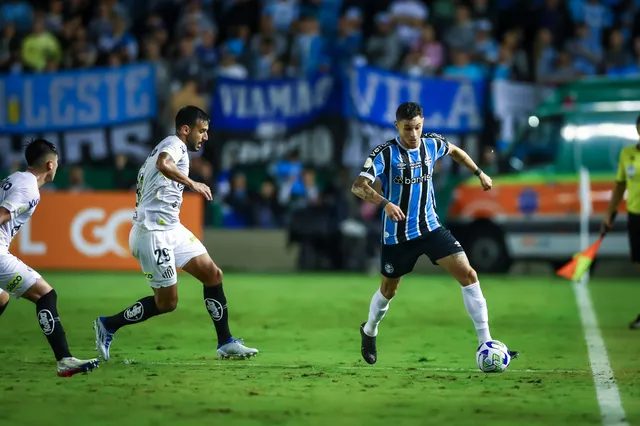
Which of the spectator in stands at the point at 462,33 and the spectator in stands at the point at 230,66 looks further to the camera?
the spectator in stands at the point at 462,33

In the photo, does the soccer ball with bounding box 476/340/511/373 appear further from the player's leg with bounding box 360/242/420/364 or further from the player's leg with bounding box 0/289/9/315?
the player's leg with bounding box 0/289/9/315

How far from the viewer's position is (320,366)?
10039mm

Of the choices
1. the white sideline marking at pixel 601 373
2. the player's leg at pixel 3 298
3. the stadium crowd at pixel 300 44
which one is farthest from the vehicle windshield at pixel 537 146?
the player's leg at pixel 3 298

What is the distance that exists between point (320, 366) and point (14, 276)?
2410 mm

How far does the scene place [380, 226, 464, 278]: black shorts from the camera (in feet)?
32.1

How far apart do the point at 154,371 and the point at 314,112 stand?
11581 mm

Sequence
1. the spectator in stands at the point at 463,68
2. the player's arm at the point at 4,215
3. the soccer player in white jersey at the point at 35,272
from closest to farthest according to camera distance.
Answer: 1. the player's arm at the point at 4,215
2. the soccer player in white jersey at the point at 35,272
3. the spectator in stands at the point at 463,68

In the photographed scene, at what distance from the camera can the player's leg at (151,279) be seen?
10109 millimetres

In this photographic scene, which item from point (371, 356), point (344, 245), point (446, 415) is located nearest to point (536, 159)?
point (344, 245)

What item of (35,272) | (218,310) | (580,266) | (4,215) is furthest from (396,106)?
(4,215)

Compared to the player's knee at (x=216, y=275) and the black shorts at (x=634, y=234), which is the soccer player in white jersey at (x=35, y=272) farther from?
the black shorts at (x=634, y=234)

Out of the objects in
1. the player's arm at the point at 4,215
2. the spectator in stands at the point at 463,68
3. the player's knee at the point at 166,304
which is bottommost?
the player's knee at the point at 166,304

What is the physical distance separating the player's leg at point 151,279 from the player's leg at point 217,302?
0.30 m

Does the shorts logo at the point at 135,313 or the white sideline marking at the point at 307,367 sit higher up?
the shorts logo at the point at 135,313
